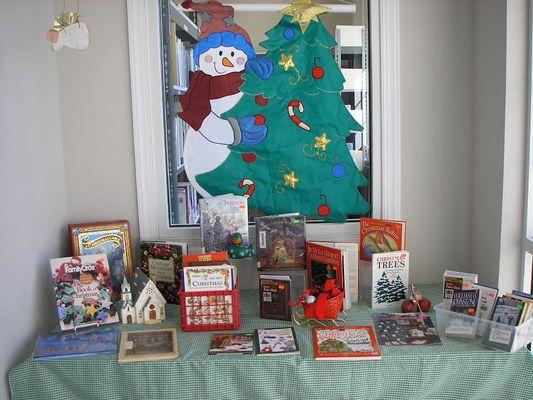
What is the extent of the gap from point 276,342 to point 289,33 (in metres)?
1.32

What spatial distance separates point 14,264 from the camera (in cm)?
197

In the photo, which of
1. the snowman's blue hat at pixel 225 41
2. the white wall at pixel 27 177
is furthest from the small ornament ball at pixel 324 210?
the white wall at pixel 27 177

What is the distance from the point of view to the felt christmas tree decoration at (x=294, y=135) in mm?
2412

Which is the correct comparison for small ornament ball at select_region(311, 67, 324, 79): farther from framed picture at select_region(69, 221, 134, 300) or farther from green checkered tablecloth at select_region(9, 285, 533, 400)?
green checkered tablecloth at select_region(9, 285, 533, 400)

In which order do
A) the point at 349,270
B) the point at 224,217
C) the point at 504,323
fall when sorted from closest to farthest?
1. the point at 504,323
2. the point at 349,270
3. the point at 224,217

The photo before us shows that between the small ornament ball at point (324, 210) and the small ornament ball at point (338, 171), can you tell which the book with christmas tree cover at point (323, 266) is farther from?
the small ornament ball at point (338, 171)

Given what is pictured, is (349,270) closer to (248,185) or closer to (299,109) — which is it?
(248,185)

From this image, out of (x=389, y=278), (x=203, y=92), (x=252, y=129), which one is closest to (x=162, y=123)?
(x=203, y=92)

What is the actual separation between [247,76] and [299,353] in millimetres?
1210

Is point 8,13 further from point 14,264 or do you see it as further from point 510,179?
point 510,179

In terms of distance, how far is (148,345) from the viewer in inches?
77.6

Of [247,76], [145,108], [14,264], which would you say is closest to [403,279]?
[247,76]

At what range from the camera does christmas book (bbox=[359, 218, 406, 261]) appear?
2309mm

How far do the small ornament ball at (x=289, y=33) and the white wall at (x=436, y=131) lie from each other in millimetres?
486
